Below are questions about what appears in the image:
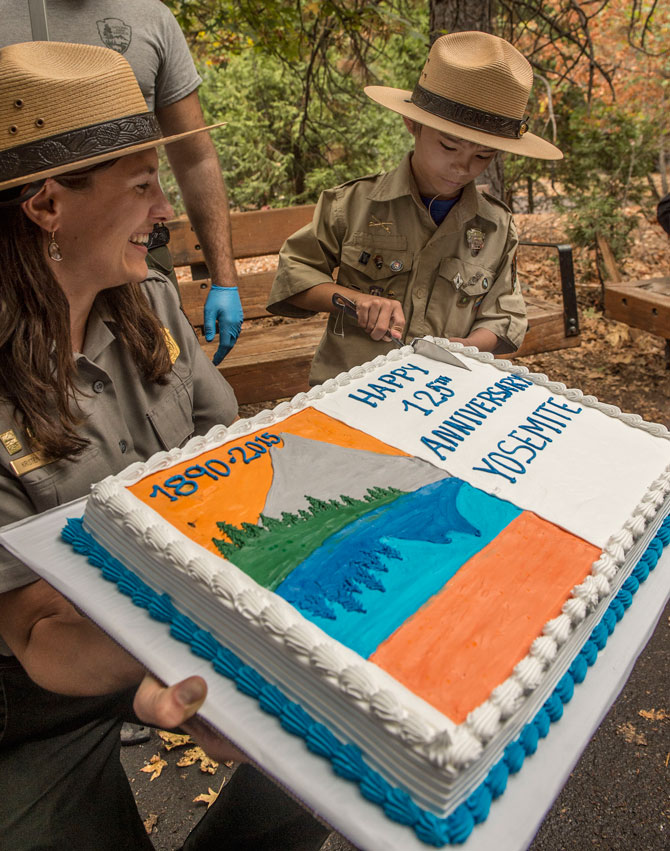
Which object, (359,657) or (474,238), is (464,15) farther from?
(359,657)

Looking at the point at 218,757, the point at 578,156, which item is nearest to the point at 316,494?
the point at 218,757

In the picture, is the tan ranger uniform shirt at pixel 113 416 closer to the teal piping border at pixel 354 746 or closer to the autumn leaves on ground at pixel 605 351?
the teal piping border at pixel 354 746

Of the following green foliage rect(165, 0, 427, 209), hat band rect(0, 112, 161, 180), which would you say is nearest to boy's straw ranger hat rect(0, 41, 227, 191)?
hat band rect(0, 112, 161, 180)

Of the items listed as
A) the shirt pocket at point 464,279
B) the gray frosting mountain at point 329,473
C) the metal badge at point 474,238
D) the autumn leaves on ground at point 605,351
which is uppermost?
the metal badge at point 474,238

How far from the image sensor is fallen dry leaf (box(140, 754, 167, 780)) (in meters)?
2.34

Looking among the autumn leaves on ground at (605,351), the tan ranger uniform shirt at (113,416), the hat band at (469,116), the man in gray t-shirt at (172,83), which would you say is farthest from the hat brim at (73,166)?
the autumn leaves on ground at (605,351)

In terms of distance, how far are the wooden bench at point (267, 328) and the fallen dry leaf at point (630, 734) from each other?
7.08ft

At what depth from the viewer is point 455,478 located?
4.64 ft

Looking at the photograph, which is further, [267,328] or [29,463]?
[267,328]

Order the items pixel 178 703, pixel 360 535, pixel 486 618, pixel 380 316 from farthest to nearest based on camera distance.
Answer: pixel 380 316
pixel 360 535
pixel 486 618
pixel 178 703

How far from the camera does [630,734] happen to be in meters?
2.43

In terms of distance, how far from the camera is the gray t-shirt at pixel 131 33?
2.19 m

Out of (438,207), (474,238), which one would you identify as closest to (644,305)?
(474,238)

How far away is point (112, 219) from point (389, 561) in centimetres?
96
